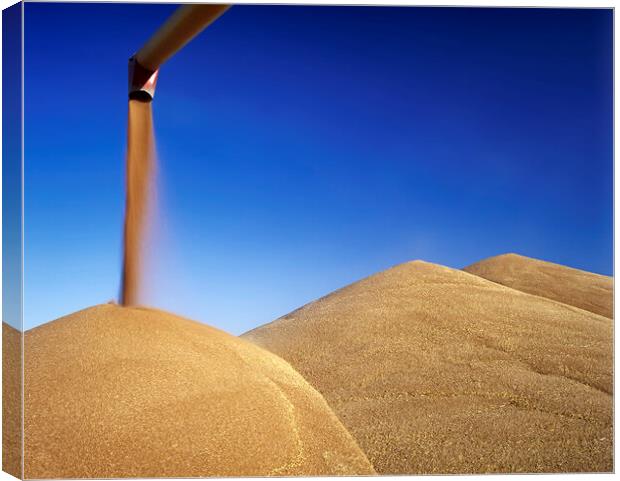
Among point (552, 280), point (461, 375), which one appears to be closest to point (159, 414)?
point (461, 375)

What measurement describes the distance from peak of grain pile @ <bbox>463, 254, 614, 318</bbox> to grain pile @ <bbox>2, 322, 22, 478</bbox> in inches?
196

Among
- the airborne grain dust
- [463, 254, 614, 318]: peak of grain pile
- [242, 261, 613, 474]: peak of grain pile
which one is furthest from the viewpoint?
[463, 254, 614, 318]: peak of grain pile

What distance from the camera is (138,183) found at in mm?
3504

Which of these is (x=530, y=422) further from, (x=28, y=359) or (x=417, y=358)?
(x=28, y=359)

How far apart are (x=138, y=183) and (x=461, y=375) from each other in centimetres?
231

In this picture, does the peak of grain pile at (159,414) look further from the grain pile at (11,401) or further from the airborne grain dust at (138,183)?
the airborne grain dust at (138,183)

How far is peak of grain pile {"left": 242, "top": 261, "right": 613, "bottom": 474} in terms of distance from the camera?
10.2ft

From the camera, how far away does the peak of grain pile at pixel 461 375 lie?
3.11m

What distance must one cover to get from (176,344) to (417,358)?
62.7 inches

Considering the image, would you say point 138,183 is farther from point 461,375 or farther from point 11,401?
point 461,375

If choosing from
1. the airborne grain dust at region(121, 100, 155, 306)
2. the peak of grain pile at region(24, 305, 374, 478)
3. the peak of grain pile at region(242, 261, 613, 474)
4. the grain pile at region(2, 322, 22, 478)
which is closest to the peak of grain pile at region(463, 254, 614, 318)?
the peak of grain pile at region(242, 261, 613, 474)

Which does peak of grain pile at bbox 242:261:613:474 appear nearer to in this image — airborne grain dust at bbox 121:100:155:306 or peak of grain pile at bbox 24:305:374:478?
peak of grain pile at bbox 24:305:374:478

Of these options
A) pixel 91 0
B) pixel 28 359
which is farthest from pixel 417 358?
pixel 91 0

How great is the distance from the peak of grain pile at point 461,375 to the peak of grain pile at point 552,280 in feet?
3.70
